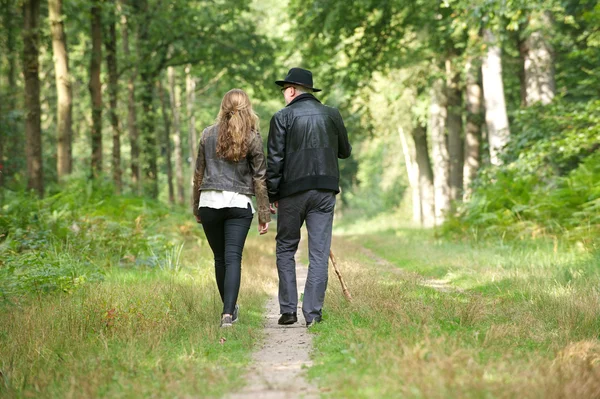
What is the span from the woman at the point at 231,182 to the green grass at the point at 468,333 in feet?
3.41

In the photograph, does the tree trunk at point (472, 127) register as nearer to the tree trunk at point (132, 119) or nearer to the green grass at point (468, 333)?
the tree trunk at point (132, 119)

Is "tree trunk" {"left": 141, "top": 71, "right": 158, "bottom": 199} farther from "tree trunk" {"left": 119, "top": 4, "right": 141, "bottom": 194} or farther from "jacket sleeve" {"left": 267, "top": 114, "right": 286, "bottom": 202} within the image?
"jacket sleeve" {"left": 267, "top": 114, "right": 286, "bottom": 202}

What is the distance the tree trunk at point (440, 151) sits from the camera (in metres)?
23.0

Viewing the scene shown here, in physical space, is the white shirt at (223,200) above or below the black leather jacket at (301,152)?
below

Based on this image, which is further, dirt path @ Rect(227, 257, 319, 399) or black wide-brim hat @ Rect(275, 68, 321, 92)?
black wide-brim hat @ Rect(275, 68, 321, 92)

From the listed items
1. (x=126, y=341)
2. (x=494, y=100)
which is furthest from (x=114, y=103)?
(x=126, y=341)

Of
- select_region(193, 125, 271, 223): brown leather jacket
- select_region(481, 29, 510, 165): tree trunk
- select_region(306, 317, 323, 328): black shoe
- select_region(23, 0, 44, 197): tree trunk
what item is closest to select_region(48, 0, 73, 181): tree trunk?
select_region(23, 0, 44, 197): tree trunk

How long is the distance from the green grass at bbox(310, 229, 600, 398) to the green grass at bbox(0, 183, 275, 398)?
2.66 ft

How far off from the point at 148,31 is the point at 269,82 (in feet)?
16.6

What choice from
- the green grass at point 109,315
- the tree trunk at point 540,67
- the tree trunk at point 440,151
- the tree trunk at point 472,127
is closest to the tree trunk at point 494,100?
the tree trunk at point 540,67

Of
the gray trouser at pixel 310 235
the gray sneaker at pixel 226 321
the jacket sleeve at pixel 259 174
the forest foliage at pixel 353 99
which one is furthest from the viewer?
the forest foliage at pixel 353 99

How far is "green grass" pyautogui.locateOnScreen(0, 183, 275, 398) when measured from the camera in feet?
14.9

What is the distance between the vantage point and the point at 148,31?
987 inches

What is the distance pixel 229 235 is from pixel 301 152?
1.07m
